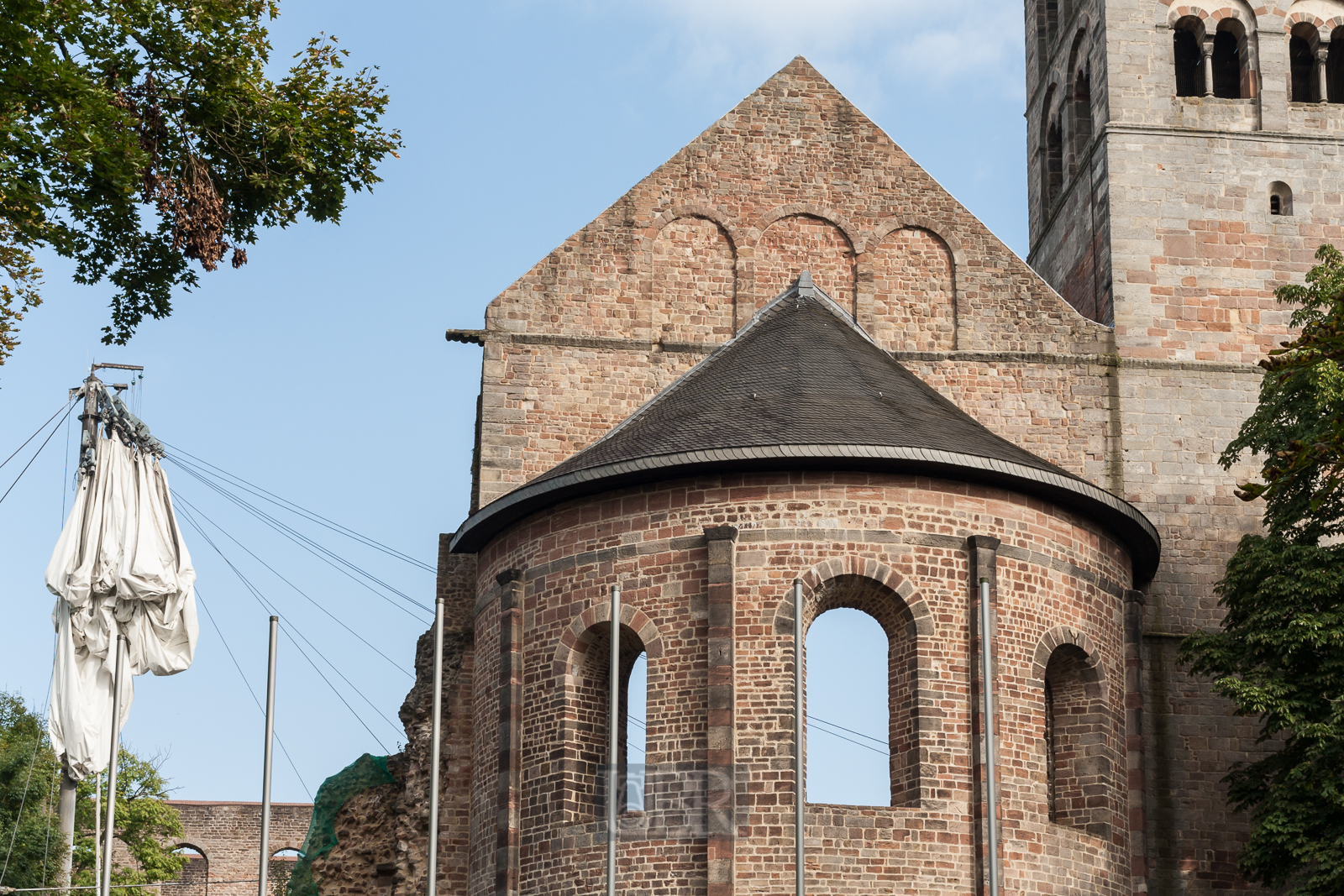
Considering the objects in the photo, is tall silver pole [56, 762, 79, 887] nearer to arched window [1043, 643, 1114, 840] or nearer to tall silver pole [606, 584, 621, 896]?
tall silver pole [606, 584, 621, 896]

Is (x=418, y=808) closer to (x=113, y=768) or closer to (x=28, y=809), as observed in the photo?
(x=113, y=768)

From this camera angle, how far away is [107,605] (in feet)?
74.4

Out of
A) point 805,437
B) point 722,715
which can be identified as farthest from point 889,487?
point 722,715

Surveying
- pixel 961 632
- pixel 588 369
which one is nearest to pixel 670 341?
pixel 588 369

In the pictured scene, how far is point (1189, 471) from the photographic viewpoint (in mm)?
25875

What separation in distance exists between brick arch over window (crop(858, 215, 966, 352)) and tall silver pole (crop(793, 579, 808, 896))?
706 centimetres

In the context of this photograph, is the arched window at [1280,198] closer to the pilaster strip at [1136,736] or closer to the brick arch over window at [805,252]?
the brick arch over window at [805,252]

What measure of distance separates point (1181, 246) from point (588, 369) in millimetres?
8808

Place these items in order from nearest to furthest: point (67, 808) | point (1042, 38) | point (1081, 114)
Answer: point (67, 808) → point (1081, 114) → point (1042, 38)

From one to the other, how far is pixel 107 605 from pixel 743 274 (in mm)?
9450

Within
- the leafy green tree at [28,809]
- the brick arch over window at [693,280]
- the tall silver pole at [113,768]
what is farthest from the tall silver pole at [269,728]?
→ the leafy green tree at [28,809]

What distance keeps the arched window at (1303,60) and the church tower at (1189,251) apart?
29 mm

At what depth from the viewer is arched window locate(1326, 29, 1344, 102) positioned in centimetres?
2950

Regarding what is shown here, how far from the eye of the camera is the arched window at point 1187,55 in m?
29.1
